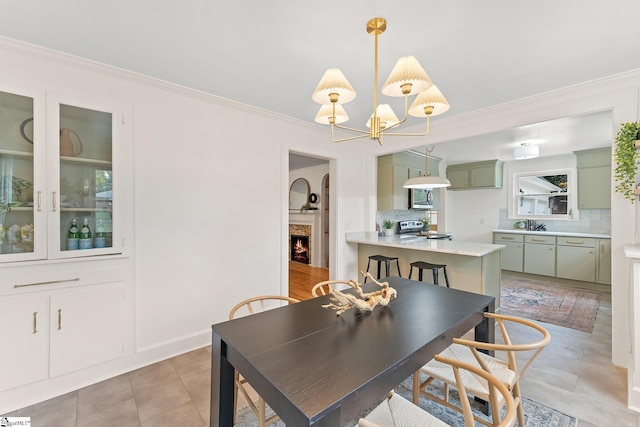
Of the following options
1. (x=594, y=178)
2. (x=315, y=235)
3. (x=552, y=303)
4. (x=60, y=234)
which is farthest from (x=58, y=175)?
(x=594, y=178)

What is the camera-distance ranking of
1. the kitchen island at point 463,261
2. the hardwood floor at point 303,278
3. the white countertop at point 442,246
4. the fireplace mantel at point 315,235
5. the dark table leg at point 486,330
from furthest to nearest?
the fireplace mantel at point 315,235
the hardwood floor at point 303,278
the kitchen island at point 463,261
the white countertop at point 442,246
the dark table leg at point 486,330

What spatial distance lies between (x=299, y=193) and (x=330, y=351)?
19.6 ft

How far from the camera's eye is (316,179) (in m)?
6.41

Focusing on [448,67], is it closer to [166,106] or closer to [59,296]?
[166,106]

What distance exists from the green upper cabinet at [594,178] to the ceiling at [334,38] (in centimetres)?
338

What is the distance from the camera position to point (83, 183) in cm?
212

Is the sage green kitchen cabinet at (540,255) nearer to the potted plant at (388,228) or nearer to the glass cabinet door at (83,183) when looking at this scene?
the potted plant at (388,228)

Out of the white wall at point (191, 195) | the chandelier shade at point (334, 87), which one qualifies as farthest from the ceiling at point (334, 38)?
the chandelier shade at point (334, 87)

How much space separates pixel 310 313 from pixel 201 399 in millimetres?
1139

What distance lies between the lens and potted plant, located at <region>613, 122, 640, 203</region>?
2082mm

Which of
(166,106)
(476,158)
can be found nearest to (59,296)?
(166,106)

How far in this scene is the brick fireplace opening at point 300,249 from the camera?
6598 millimetres

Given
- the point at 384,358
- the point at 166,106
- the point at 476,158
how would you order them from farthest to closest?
the point at 476,158
the point at 166,106
the point at 384,358

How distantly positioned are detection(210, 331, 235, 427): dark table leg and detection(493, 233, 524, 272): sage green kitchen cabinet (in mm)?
5549
